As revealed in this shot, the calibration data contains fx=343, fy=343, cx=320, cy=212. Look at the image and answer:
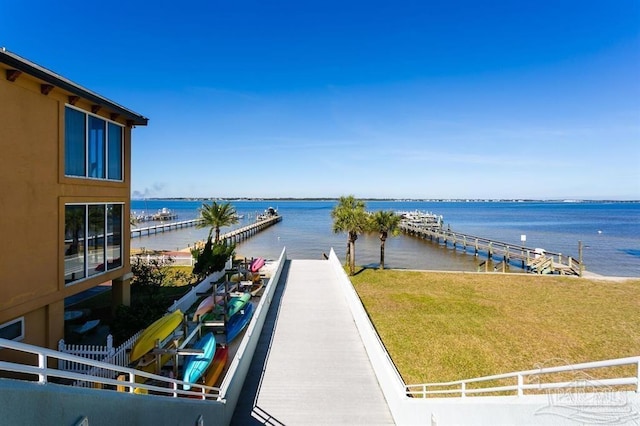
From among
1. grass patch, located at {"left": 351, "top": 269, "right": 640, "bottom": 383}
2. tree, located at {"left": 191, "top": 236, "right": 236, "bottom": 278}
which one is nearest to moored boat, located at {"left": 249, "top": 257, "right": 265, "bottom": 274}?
tree, located at {"left": 191, "top": 236, "right": 236, "bottom": 278}

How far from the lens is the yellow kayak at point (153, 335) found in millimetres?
8398

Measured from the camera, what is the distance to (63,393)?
2.74 meters

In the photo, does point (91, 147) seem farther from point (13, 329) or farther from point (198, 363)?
point (198, 363)

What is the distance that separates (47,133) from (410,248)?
39.1 m

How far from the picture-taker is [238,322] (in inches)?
493

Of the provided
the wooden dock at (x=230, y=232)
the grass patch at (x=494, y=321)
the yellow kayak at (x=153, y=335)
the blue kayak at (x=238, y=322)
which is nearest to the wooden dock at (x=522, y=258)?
the grass patch at (x=494, y=321)

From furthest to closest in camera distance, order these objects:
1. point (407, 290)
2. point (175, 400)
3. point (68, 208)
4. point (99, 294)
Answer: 1. point (407, 290)
2. point (99, 294)
3. point (68, 208)
4. point (175, 400)

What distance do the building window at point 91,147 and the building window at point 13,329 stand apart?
12.4 ft

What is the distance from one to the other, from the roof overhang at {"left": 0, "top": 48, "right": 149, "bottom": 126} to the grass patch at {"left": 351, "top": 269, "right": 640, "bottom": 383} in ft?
38.2

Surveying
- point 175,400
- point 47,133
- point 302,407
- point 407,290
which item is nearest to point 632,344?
point 407,290

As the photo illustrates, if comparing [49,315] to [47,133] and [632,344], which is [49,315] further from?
[632,344]
